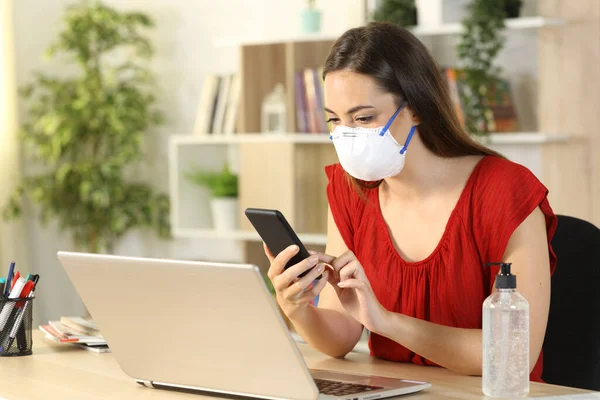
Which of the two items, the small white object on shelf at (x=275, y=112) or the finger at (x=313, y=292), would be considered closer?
the finger at (x=313, y=292)

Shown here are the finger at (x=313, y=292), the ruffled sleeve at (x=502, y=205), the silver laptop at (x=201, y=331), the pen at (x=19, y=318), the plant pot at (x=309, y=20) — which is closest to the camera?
the silver laptop at (x=201, y=331)

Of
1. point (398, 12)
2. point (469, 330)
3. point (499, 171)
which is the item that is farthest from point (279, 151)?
point (469, 330)

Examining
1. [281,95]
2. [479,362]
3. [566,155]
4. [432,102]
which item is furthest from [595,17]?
[479,362]

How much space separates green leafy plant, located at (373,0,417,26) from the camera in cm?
319

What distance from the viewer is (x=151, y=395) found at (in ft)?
4.46

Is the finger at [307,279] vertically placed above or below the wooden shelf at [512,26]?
below

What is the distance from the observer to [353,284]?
1.42 m

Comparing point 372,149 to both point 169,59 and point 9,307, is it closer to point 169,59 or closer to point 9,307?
point 9,307

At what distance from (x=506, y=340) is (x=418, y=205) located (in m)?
0.51

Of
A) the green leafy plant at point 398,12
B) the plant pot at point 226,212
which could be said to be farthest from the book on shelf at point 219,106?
the green leafy plant at point 398,12

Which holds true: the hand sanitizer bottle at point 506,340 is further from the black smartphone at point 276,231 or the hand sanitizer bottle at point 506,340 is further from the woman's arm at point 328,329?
the woman's arm at point 328,329

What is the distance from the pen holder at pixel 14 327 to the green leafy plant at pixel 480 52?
1.75m

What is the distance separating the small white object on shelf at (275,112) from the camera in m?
3.53

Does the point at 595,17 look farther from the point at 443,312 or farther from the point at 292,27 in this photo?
the point at 443,312
